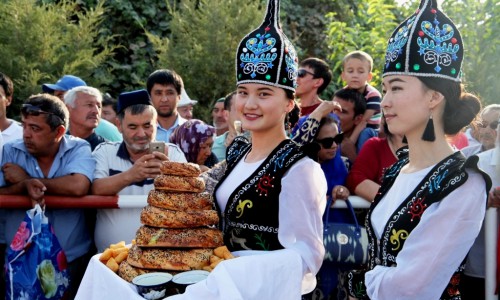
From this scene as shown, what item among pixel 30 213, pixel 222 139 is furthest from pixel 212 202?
pixel 222 139

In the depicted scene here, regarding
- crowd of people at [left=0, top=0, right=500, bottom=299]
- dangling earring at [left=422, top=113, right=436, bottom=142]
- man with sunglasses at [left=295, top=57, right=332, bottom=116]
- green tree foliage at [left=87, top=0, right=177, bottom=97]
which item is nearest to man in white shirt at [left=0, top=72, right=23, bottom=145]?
crowd of people at [left=0, top=0, right=500, bottom=299]

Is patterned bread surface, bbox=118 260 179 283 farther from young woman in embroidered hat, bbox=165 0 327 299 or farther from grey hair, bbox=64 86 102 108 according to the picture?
grey hair, bbox=64 86 102 108

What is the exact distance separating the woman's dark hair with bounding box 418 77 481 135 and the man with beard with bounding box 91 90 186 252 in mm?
2046

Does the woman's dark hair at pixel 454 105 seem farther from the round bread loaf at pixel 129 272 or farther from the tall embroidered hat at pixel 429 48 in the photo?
the round bread loaf at pixel 129 272

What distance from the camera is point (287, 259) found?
2547 millimetres

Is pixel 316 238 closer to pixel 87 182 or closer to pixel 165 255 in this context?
pixel 165 255

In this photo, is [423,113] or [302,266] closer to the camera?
[423,113]

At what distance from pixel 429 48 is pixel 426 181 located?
484 millimetres

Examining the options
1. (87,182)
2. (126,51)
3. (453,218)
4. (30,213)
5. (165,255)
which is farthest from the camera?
(126,51)

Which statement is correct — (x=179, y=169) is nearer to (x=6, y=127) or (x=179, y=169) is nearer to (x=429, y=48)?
(x=429, y=48)

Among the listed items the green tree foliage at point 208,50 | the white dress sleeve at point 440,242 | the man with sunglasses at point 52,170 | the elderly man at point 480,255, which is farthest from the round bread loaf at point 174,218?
the green tree foliage at point 208,50

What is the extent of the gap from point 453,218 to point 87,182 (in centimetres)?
261

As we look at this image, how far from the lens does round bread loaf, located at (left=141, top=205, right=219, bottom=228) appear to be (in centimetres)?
262

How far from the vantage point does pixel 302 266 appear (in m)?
2.62
